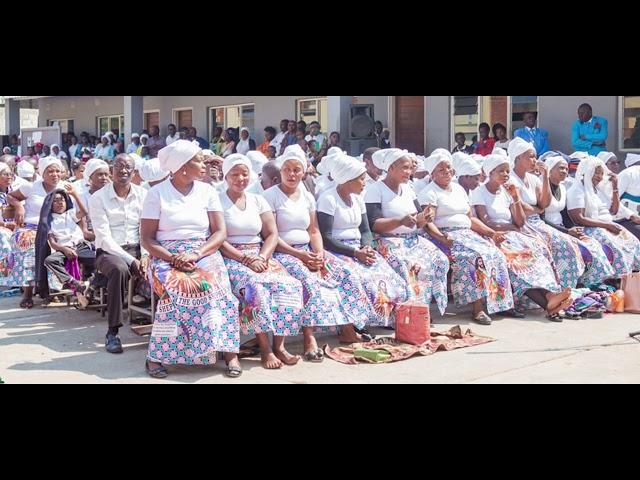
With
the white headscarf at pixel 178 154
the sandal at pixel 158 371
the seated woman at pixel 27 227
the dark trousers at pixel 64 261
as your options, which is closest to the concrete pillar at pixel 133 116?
the seated woman at pixel 27 227

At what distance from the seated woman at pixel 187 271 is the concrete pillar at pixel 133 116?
16049mm

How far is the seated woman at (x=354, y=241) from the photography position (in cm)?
654

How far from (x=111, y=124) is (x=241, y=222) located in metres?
20.3

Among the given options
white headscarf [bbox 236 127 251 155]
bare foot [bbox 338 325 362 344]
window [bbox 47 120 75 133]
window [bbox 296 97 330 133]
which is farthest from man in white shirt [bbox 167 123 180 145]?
bare foot [bbox 338 325 362 344]

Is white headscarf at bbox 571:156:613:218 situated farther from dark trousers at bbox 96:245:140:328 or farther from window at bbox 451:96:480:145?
window at bbox 451:96:480:145

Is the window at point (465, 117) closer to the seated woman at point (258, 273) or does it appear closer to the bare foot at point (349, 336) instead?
the bare foot at point (349, 336)

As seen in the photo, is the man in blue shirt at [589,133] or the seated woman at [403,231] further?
the man in blue shirt at [589,133]

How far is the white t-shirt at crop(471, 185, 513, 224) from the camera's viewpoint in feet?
25.8

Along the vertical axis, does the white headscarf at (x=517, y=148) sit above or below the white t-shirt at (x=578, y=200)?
above

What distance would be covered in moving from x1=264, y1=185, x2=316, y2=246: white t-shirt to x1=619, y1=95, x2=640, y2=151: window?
28.1 ft

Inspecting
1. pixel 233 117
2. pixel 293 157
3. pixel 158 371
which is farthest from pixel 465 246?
pixel 233 117

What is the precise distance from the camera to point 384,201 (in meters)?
7.07

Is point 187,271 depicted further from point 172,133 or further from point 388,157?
point 172,133
